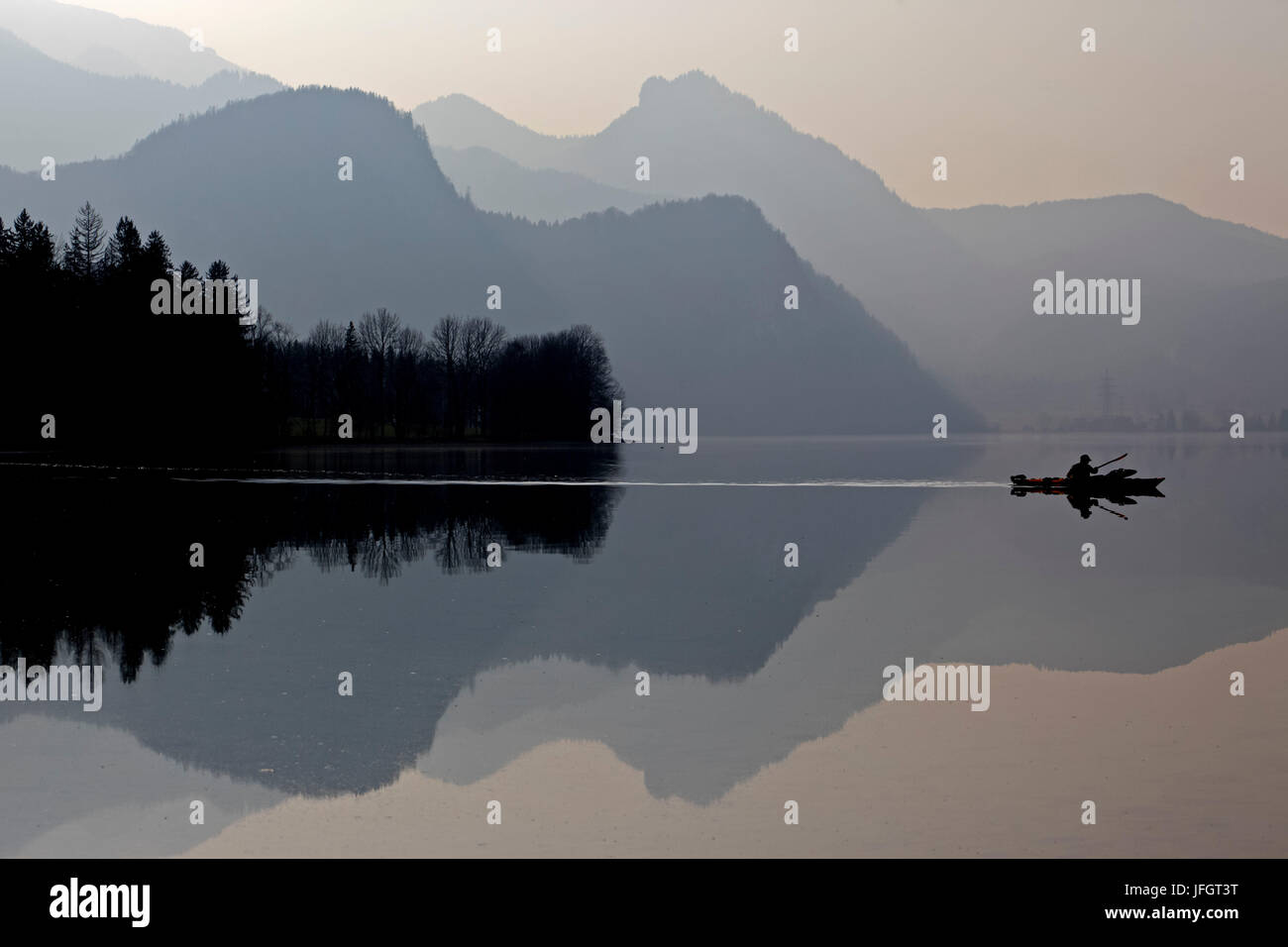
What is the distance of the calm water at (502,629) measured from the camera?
14.5 metres

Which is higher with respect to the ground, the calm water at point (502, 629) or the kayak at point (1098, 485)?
the kayak at point (1098, 485)

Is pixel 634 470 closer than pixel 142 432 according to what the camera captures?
Yes

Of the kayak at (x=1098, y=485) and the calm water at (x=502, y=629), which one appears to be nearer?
the calm water at (x=502, y=629)

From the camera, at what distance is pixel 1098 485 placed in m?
71.8

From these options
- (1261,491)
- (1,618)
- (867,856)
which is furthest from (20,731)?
(1261,491)

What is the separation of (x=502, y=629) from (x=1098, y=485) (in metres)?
56.4

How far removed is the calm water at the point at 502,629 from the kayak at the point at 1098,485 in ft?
58.5

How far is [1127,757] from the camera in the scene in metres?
15.0

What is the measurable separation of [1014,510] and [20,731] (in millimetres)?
48438

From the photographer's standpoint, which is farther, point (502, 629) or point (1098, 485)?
point (1098, 485)

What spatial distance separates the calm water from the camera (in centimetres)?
1448
